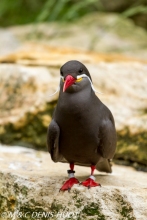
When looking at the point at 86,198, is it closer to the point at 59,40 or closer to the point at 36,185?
the point at 36,185

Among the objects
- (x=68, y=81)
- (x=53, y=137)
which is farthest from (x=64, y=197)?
(x=68, y=81)

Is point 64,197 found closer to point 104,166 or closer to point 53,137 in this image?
point 53,137

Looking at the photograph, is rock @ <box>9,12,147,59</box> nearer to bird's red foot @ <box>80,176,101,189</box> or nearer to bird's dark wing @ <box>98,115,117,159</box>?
bird's dark wing @ <box>98,115,117,159</box>

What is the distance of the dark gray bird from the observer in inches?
179

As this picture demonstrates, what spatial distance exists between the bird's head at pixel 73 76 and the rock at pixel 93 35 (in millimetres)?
5502

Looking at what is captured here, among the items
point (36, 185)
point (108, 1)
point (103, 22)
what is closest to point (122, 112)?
point (36, 185)

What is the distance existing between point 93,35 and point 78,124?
22.6ft

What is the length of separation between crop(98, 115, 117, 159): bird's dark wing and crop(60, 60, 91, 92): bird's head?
434mm

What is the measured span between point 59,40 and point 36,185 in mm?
6602

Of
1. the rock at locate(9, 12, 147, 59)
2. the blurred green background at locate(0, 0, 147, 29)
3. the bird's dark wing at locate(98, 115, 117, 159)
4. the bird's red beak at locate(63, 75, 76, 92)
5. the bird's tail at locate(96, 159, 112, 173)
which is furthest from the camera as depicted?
the blurred green background at locate(0, 0, 147, 29)

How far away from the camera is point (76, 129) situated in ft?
14.9

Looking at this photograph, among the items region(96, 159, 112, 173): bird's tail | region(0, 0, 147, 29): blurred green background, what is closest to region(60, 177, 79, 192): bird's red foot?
region(96, 159, 112, 173): bird's tail

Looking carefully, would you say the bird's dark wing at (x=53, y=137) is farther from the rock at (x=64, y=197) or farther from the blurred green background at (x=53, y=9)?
the blurred green background at (x=53, y=9)

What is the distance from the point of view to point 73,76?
449 cm
